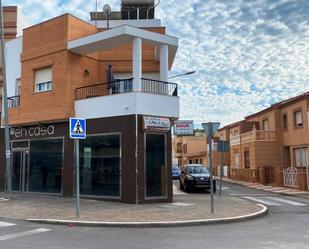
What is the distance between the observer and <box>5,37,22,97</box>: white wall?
885 inches

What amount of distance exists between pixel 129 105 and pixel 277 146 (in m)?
22.0

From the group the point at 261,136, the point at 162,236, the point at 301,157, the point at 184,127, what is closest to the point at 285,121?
the point at 261,136

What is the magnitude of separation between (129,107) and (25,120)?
644 centimetres

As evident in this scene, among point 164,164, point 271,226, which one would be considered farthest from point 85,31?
point 271,226

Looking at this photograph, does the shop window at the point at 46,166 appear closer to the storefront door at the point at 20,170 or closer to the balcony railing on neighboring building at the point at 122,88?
the storefront door at the point at 20,170

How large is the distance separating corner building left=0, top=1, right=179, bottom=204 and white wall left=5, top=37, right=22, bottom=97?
56 mm

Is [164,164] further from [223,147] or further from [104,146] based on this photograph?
[223,147]

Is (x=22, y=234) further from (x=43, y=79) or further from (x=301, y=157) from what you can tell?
(x=301, y=157)

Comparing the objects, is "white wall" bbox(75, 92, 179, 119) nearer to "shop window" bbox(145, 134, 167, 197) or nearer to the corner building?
the corner building

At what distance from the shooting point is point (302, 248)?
8.34 m

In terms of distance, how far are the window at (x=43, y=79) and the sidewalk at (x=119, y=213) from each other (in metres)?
5.66


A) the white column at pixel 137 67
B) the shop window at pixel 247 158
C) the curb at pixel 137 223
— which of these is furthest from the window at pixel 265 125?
the curb at pixel 137 223

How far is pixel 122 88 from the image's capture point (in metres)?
19.3

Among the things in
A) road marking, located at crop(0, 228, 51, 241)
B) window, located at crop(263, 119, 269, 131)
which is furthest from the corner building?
window, located at crop(263, 119, 269, 131)
